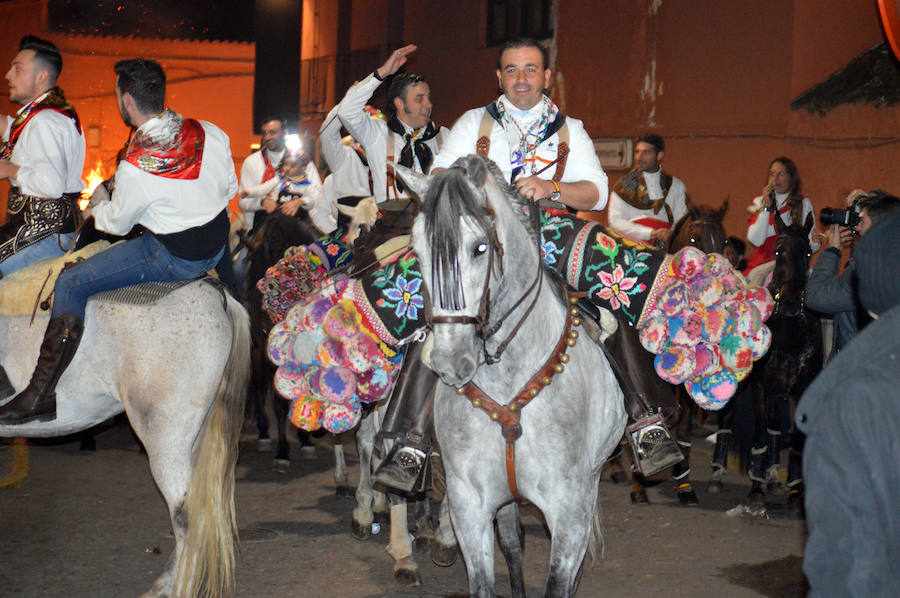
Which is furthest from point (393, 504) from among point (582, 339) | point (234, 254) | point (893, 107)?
point (893, 107)

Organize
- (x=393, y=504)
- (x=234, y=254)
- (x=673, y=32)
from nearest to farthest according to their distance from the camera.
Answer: (x=393, y=504) → (x=234, y=254) → (x=673, y=32)

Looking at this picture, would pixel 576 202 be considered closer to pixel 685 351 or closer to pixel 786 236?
pixel 685 351

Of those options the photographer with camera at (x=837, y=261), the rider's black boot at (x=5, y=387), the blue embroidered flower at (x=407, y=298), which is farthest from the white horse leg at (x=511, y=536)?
the rider's black boot at (x=5, y=387)

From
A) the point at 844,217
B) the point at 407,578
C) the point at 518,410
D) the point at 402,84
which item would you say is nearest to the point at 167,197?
the point at 402,84

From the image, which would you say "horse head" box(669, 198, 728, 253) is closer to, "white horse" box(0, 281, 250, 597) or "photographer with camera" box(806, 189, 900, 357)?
"photographer with camera" box(806, 189, 900, 357)

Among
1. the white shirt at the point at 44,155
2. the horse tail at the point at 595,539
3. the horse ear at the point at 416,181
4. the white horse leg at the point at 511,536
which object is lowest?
the horse tail at the point at 595,539

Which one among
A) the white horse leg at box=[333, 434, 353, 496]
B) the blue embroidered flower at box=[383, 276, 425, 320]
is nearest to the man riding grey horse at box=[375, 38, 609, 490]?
the blue embroidered flower at box=[383, 276, 425, 320]

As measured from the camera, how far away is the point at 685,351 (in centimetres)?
461

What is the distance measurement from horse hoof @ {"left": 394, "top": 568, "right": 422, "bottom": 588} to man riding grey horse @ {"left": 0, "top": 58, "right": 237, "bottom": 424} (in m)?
2.25

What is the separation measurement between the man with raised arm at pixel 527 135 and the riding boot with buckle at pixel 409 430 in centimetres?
109

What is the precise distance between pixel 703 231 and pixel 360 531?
3.74 metres

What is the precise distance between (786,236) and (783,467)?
2.81m

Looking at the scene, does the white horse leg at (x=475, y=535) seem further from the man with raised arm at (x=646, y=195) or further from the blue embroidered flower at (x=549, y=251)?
the man with raised arm at (x=646, y=195)

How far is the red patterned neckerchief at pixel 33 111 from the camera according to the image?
570 cm
